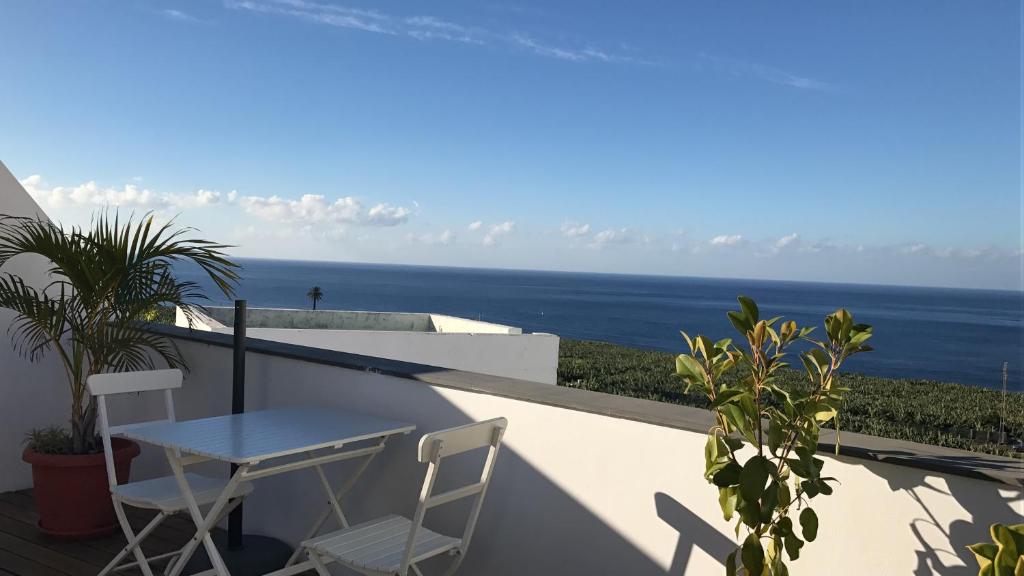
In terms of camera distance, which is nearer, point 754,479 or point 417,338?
point 754,479

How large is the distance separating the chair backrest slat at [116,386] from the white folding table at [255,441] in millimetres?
366

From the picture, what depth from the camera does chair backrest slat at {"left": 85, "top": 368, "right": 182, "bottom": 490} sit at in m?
3.24

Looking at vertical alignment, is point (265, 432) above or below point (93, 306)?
below

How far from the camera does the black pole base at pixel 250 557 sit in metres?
3.16

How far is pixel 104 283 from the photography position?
3535mm

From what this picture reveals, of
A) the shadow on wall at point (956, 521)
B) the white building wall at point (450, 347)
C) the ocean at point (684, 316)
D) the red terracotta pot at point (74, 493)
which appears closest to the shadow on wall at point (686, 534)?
the shadow on wall at point (956, 521)

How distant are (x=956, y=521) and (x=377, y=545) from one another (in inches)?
63.9

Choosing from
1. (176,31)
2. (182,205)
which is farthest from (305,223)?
(176,31)

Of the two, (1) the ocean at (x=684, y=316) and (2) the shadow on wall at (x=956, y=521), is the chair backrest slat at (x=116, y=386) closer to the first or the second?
(2) the shadow on wall at (x=956, y=521)

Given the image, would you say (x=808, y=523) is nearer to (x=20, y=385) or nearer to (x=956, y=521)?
(x=956, y=521)

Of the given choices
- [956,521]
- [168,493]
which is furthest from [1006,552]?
[168,493]

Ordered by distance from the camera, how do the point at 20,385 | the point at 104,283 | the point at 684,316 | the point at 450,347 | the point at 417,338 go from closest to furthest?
1. the point at 104,283
2. the point at 20,385
3. the point at 417,338
4. the point at 450,347
5. the point at 684,316

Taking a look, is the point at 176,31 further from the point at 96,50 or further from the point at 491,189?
the point at 491,189

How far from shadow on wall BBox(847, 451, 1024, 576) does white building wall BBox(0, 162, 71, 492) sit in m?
4.11
